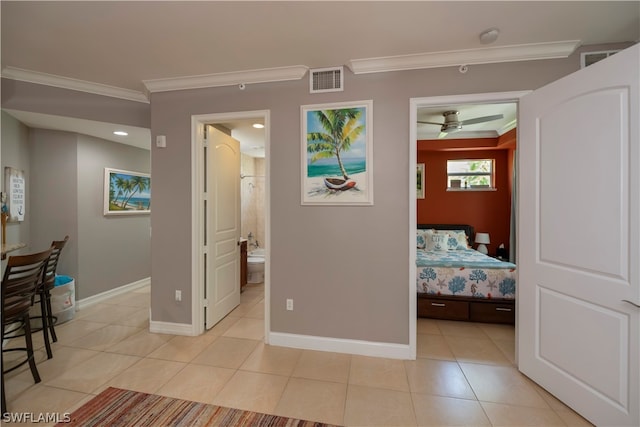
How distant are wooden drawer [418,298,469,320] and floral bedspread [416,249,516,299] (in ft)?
0.34

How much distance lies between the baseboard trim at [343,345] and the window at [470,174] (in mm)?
3825

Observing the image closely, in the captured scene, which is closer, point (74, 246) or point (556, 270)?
point (556, 270)

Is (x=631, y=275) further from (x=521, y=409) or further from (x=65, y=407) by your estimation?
(x=65, y=407)

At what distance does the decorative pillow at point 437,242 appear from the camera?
4.47 m

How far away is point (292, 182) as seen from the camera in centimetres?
255

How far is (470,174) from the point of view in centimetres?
522

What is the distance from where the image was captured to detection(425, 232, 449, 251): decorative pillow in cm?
447

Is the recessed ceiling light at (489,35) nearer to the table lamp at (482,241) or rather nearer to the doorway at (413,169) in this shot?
the doorway at (413,169)

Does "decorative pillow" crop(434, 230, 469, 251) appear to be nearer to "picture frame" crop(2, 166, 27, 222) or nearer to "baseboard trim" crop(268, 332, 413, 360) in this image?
"baseboard trim" crop(268, 332, 413, 360)

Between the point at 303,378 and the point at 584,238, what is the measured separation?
7.26ft

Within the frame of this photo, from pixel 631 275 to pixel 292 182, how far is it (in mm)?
2388

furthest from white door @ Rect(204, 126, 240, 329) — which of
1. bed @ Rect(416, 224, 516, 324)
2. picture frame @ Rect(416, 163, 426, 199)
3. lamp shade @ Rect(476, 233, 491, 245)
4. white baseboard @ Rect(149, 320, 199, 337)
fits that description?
lamp shade @ Rect(476, 233, 491, 245)

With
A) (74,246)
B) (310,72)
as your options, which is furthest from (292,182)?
(74,246)

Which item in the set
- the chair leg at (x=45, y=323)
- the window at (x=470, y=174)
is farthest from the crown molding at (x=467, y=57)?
the chair leg at (x=45, y=323)
